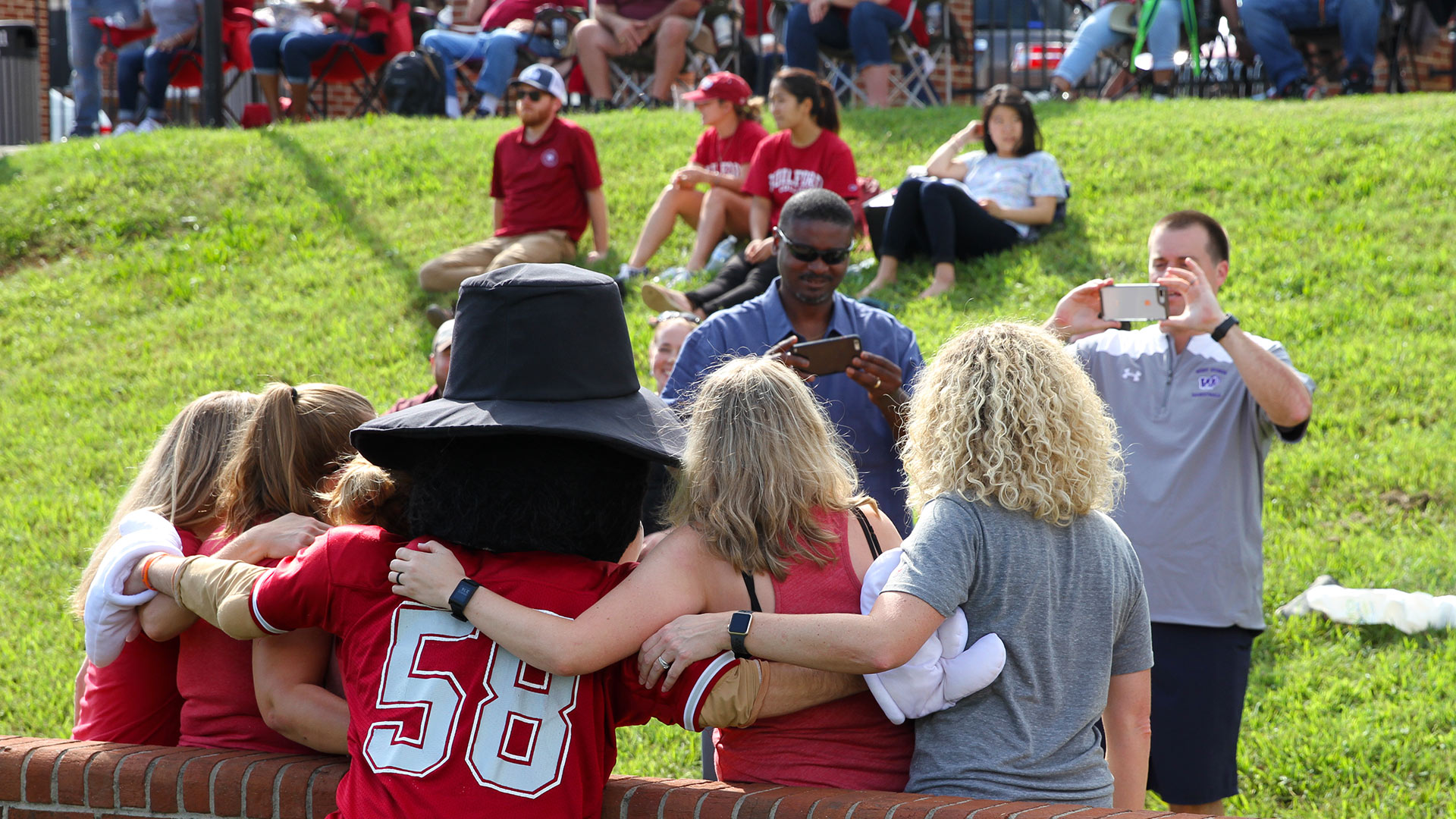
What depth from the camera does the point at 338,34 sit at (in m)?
12.8

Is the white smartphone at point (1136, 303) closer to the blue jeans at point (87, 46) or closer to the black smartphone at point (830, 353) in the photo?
the black smartphone at point (830, 353)

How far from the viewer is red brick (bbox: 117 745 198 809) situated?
253 cm

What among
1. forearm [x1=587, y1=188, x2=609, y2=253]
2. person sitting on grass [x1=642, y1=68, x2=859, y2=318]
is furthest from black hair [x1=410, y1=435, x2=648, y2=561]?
forearm [x1=587, y1=188, x2=609, y2=253]

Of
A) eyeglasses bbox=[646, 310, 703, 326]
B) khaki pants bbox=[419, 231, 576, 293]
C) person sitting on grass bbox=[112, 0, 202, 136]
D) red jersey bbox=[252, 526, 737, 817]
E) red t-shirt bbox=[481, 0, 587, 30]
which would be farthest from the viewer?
red t-shirt bbox=[481, 0, 587, 30]

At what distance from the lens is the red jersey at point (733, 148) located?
843cm

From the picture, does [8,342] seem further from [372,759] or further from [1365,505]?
[1365,505]

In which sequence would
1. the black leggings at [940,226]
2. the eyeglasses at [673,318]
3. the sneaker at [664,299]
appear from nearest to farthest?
the eyeglasses at [673,318], the sneaker at [664,299], the black leggings at [940,226]

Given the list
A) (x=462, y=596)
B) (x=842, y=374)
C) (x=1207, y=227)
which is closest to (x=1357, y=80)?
(x=1207, y=227)

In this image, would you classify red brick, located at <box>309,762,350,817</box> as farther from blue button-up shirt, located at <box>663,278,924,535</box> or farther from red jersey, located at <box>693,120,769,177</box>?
red jersey, located at <box>693,120,769,177</box>

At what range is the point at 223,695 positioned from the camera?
8.68 ft

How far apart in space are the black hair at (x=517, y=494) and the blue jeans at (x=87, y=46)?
13052 mm

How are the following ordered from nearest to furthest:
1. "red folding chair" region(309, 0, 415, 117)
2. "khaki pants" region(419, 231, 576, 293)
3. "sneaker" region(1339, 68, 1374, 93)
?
"khaki pants" region(419, 231, 576, 293) < "sneaker" region(1339, 68, 1374, 93) < "red folding chair" region(309, 0, 415, 117)

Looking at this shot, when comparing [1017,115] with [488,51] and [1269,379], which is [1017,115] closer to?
[1269,379]

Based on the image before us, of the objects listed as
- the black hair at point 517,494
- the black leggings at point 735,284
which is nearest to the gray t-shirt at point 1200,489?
the black hair at point 517,494
